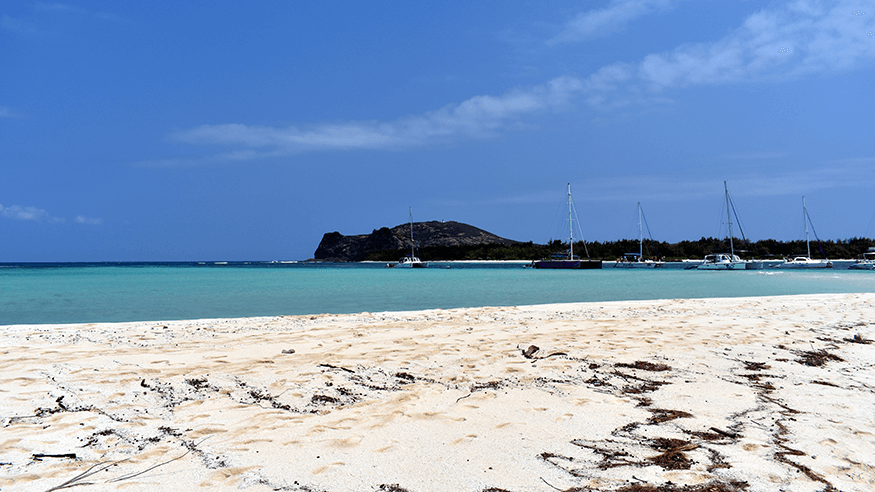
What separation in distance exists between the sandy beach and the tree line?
81703 millimetres

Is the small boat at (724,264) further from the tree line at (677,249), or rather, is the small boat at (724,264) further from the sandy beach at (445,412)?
the sandy beach at (445,412)

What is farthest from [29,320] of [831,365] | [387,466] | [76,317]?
[831,365]

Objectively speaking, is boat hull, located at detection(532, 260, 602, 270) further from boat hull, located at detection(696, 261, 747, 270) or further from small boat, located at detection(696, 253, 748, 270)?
small boat, located at detection(696, 253, 748, 270)

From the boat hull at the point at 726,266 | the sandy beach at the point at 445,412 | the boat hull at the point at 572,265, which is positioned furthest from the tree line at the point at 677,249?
the sandy beach at the point at 445,412

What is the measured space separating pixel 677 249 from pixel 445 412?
13409 centimetres

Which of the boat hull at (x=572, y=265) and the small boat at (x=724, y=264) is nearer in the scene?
the small boat at (x=724, y=264)

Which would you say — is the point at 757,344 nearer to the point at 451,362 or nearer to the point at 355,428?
the point at 451,362

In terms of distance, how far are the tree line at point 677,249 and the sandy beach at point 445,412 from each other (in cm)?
8170

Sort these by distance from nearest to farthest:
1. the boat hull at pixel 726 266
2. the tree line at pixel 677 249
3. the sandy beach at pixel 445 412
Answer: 1. the sandy beach at pixel 445 412
2. the boat hull at pixel 726 266
3. the tree line at pixel 677 249

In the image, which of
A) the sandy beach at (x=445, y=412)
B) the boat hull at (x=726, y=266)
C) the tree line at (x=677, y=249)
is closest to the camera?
the sandy beach at (x=445, y=412)

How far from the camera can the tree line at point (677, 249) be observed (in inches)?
4254

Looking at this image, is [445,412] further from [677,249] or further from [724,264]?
[677,249]

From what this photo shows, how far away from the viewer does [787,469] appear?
11.5ft

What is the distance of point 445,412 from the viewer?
15.9ft
